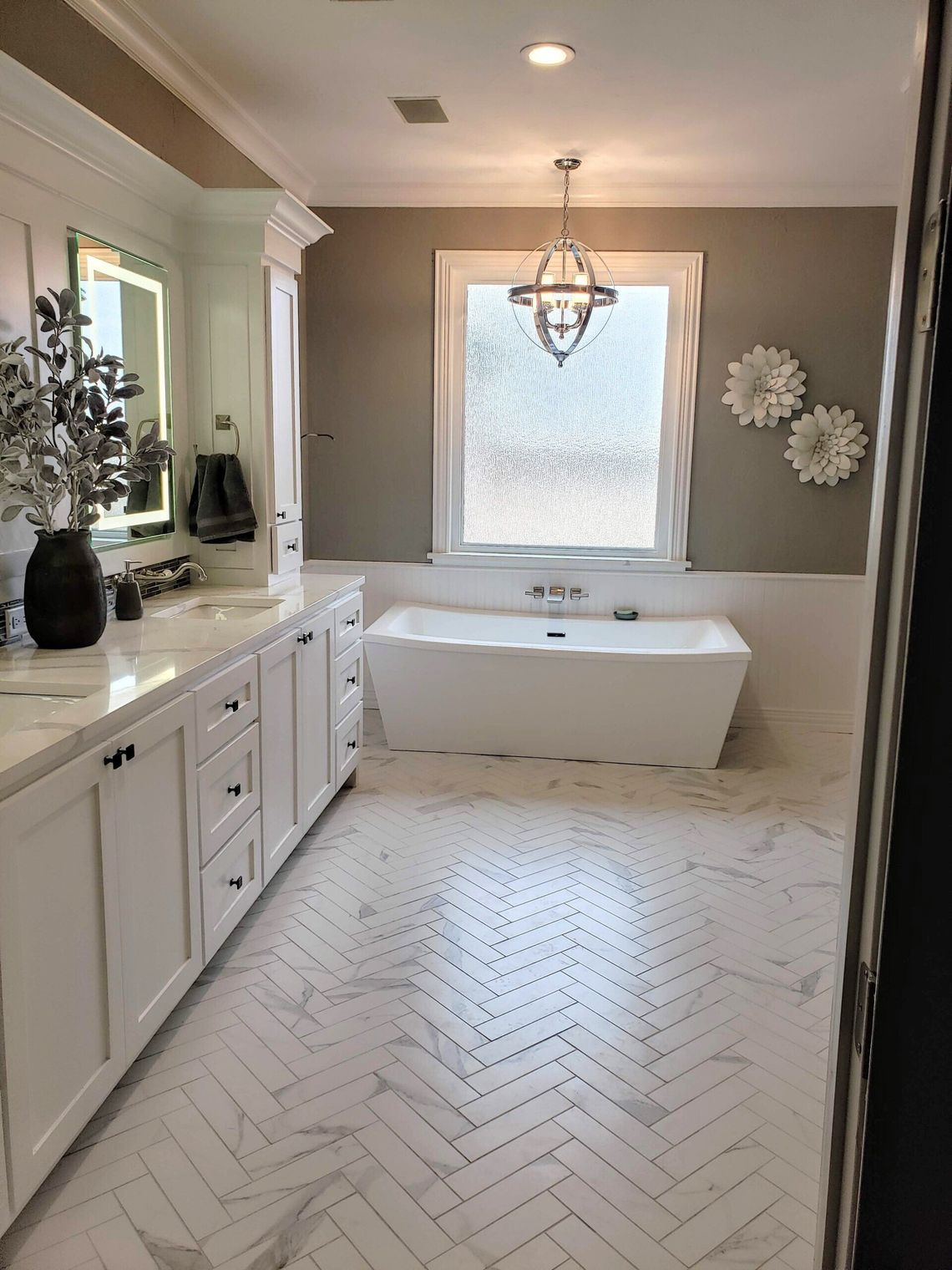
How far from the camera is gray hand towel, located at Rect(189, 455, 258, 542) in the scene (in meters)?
3.60

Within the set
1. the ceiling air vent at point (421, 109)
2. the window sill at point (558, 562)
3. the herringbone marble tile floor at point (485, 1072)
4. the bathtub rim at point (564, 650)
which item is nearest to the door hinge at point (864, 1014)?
the herringbone marble tile floor at point (485, 1072)

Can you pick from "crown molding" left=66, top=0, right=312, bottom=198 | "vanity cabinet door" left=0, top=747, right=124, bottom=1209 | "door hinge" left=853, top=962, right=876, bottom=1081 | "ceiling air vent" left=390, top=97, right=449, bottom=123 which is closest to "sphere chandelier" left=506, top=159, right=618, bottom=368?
"ceiling air vent" left=390, top=97, right=449, bottom=123

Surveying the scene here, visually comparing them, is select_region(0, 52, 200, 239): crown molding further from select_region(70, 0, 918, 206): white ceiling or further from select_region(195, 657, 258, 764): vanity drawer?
select_region(195, 657, 258, 764): vanity drawer

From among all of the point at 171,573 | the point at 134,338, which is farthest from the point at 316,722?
the point at 134,338

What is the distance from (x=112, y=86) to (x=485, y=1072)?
9.92ft

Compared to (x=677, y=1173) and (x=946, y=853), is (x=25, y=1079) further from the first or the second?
(x=946, y=853)

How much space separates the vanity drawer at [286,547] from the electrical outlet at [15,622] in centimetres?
134

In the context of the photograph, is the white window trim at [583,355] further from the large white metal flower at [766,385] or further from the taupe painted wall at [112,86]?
the taupe painted wall at [112,86]

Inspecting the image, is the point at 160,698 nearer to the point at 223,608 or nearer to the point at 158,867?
the point at 158,867

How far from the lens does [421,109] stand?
12.4 ft

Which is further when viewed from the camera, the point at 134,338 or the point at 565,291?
the point at 565,291

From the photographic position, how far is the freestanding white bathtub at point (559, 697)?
436 cm

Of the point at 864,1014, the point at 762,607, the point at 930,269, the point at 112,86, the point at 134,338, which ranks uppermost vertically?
the point at 112,86

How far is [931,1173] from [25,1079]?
1432 millimetres
